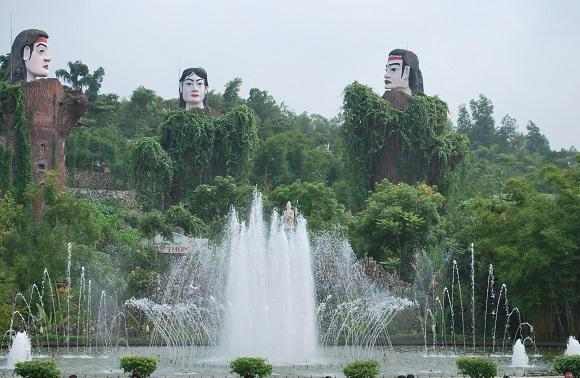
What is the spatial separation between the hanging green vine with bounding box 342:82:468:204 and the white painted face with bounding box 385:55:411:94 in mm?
1503

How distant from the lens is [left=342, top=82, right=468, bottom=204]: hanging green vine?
2127 inches

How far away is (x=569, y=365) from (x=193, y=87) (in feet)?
137

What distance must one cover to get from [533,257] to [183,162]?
30.5 metres

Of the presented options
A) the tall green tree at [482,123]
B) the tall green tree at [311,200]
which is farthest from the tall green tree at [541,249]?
the tall green tree at [482,123]

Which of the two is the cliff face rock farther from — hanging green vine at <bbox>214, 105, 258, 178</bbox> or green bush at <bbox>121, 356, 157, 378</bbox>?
green bush at <bbox>121, 356, 157, 378</bbox>

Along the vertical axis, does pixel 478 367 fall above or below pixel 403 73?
below

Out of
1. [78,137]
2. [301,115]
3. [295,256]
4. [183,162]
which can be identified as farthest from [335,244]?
[301,115]

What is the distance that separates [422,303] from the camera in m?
36.7

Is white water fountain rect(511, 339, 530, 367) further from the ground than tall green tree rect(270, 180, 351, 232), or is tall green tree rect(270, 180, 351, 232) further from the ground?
tall green tree rect(270, 180, 351, 232)

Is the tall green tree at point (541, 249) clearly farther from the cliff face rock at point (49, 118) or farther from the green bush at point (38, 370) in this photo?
the cliff face rock at point (49, 118)

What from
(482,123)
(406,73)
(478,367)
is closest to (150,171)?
(406,73)

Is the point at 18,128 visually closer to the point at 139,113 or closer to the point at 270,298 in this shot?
the point at 270,298

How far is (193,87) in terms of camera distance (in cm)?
5984

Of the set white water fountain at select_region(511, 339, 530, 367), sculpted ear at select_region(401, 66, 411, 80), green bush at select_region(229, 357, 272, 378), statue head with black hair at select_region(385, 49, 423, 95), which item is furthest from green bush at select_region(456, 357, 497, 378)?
sculpted ear at select_region(401, 66, 411, 80)
